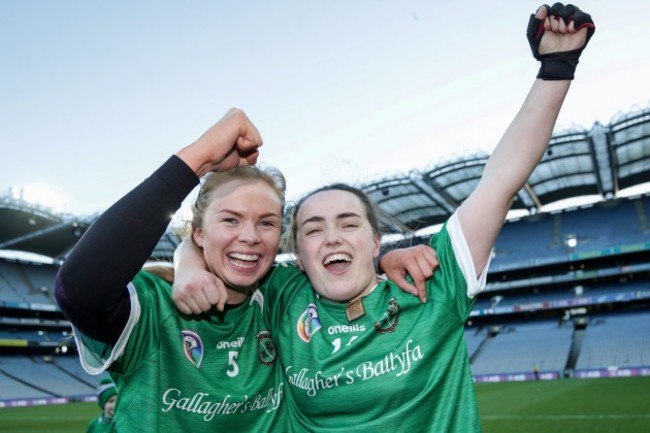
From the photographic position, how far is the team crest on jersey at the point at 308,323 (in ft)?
8.95

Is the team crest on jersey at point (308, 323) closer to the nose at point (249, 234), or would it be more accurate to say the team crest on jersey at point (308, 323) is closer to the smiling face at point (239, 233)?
the smiling face at point (239, 233)

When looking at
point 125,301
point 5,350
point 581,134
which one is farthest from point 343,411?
point 5,350

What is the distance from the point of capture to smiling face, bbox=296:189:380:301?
2.71m

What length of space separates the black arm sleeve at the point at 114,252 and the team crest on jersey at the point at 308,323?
992 mm

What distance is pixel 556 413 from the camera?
16.1 metres

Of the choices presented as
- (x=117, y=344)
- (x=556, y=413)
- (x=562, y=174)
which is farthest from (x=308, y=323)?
(x=562, y=174)

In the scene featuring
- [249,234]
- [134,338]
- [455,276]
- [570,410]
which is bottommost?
[570,410]

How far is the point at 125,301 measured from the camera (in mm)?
2062

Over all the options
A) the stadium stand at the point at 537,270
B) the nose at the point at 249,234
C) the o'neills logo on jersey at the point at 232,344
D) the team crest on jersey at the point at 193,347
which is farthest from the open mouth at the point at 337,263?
the stadium stand at the point at 537,270

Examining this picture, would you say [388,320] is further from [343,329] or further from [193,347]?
[193,347]

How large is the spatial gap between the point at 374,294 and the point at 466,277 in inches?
18.9

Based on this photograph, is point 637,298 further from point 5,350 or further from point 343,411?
point 5,350

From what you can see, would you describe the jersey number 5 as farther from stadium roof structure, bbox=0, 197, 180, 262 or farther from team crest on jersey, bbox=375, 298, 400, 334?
Answer: stadium roof structure, bbox=0, 197, 180, 262

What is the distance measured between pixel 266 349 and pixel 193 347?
0.43 meters
